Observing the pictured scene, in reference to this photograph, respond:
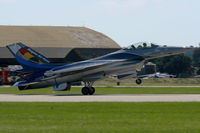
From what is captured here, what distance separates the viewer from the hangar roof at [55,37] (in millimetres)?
112812

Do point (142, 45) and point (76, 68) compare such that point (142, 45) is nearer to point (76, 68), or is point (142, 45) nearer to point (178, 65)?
point (76, 68)

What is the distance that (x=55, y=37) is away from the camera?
118125 millimetres

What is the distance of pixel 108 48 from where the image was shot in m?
122

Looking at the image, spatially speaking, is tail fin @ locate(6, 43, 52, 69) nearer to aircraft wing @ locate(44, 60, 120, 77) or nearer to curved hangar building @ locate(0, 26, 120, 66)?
aircraft wing @ locate(44, 60, 120, 77)

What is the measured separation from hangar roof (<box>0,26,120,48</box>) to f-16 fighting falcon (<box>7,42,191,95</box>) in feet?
208
